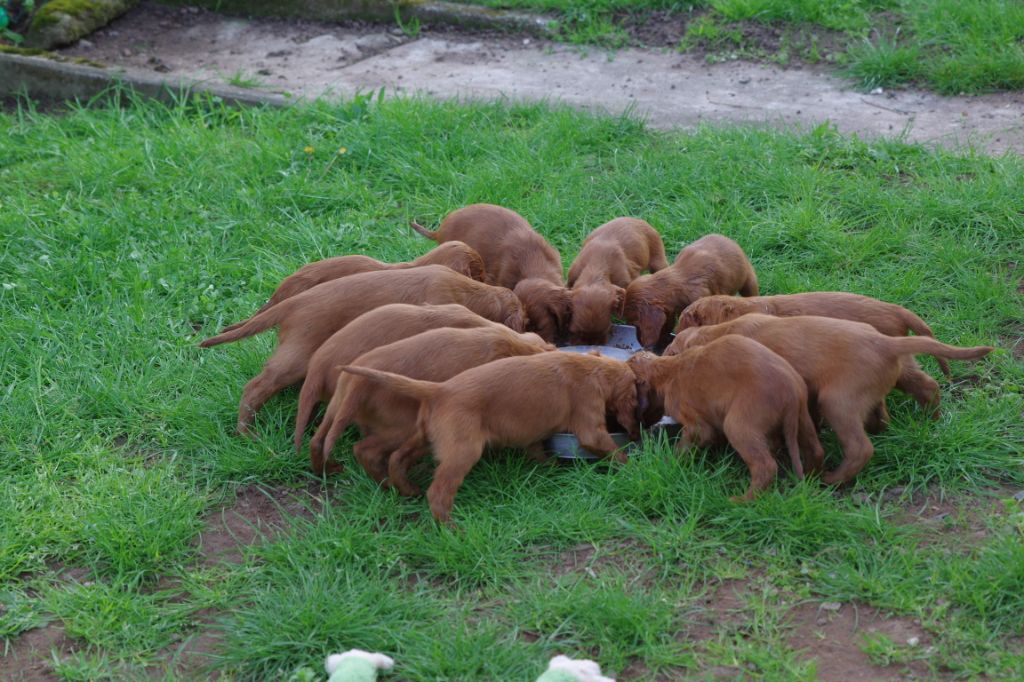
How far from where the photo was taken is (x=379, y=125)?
6.74 meters

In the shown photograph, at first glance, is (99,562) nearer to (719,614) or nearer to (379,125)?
(719,614)

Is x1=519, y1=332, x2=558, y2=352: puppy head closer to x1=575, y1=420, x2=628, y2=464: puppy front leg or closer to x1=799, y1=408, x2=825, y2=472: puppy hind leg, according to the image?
x1=575, y1=420, x2=628, y2=464: puppy front leg

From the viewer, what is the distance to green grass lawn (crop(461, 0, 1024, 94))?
700 cm

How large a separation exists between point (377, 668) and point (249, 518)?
40.2 inches

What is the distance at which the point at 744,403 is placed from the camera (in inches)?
150

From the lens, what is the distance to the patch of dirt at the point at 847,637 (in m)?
3.20

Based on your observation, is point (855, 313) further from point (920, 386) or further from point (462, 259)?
point (462, 259)

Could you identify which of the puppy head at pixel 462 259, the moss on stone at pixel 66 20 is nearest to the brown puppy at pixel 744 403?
the puppy head at pixel 462 259

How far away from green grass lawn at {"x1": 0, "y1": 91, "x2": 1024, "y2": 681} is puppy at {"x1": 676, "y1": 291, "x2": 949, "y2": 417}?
5.4 inches

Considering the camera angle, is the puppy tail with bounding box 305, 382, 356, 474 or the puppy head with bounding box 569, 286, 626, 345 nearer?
the puppy tail with bounding box 305, 382, 356, 474

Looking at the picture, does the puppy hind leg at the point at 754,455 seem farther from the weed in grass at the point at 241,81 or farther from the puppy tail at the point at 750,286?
the weed in grass at the point at 241,81

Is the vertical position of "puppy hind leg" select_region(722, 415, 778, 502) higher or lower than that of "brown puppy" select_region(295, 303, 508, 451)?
lower

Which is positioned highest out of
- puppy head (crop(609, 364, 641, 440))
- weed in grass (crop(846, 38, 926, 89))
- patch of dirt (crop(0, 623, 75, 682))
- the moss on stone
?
the moss on stone

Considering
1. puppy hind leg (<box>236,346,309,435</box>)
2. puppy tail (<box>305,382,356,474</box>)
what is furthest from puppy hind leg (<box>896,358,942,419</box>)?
puppy hind leg (<box>236,346,309,435</box>)
